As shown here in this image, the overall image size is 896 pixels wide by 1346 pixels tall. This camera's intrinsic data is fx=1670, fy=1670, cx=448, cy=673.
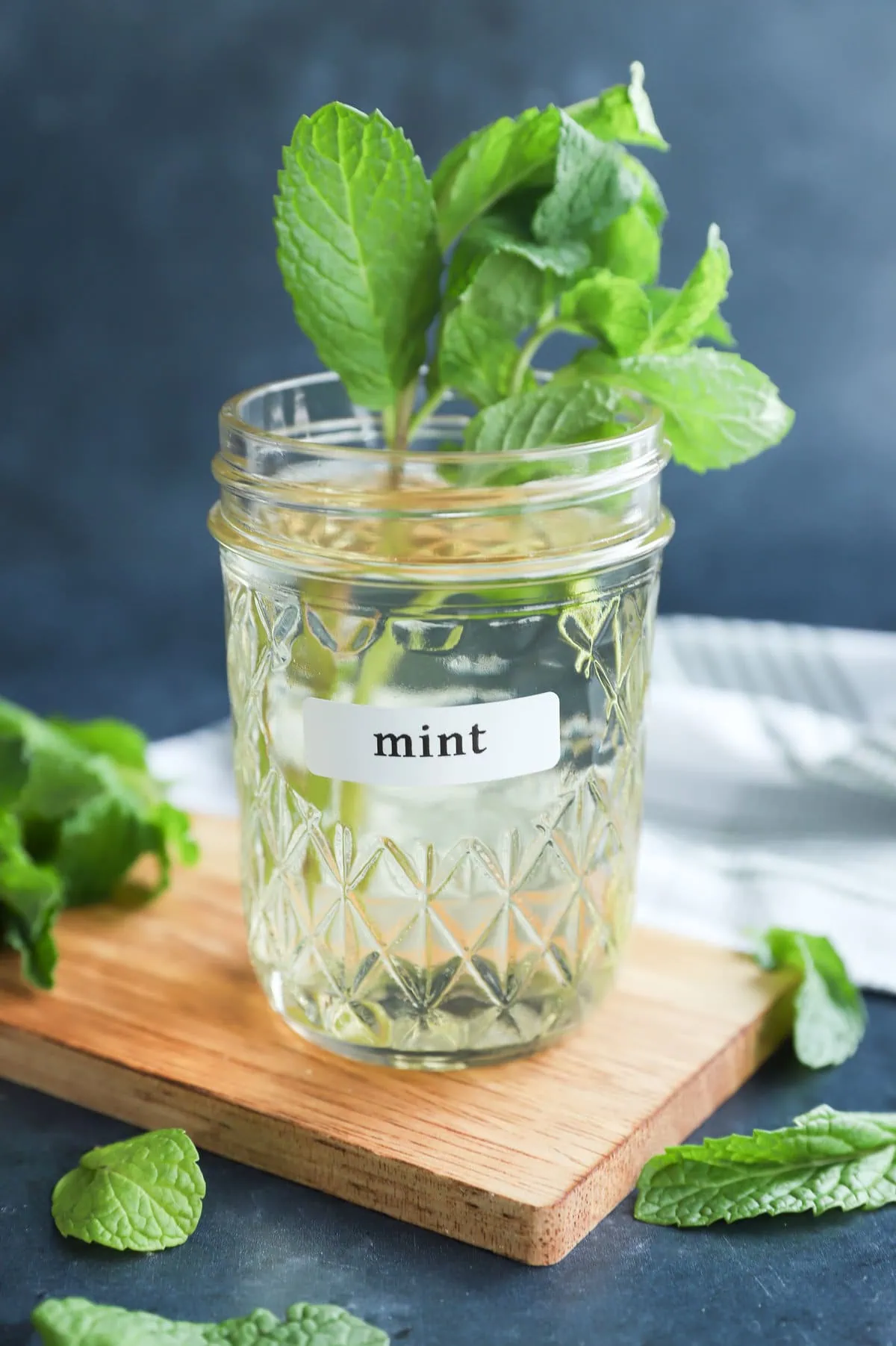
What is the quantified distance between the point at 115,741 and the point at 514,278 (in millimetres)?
498

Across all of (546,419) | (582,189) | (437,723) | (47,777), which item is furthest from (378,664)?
(47,777)

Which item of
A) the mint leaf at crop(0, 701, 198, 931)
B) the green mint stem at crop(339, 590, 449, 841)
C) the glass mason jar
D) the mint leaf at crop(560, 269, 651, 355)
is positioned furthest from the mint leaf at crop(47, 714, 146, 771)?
the mint leaf at crop(560, 269, 651, 355)

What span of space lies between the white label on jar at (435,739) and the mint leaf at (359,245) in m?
0.17

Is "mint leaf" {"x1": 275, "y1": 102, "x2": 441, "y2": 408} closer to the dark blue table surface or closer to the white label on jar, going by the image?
the white label on jar

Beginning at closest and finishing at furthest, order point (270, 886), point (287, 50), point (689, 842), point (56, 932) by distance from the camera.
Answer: point (270, 886)
point (56, 932)
point (689, 842)
point (287, 50)

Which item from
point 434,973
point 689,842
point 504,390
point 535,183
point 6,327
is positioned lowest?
point 689,842

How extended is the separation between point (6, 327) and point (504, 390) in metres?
0.93

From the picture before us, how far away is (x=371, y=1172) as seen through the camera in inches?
30.8

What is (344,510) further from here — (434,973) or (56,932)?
(56,932)

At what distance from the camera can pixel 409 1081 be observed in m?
0.84

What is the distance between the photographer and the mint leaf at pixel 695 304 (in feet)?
2.60

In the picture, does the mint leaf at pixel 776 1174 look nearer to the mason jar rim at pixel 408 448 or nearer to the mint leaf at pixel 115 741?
the mason jar rim at pixel 408 448

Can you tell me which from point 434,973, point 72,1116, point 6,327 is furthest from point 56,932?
point 6,327

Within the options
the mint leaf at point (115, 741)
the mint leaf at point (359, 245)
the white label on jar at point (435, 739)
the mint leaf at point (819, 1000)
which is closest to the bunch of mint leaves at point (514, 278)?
the mint leaf at point (359, 245)
